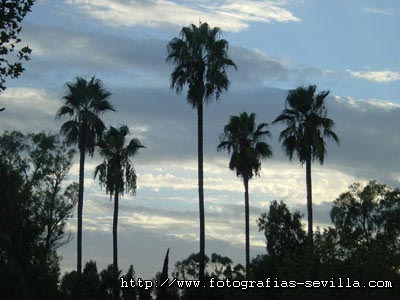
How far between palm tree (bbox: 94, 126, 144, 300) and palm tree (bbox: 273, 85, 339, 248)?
1309 centimetres

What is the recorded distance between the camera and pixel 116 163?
52.6 metres

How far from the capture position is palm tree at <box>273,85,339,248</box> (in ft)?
141

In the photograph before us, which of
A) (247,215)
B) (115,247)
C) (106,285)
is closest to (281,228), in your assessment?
(247,215)

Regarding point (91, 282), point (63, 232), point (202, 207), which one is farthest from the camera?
point (91, 282)

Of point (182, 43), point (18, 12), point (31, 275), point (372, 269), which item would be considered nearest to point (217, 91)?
point (182, 43)

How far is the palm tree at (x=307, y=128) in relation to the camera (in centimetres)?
4288

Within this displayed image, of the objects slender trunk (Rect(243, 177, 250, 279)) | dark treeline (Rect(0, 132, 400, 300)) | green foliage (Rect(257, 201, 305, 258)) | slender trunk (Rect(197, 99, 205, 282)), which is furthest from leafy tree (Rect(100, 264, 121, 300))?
slender trunk (Rect(197, 99, 205, 282))

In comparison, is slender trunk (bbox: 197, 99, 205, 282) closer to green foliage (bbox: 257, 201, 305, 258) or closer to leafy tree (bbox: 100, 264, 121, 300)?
green foliage (bbox: 257, 201, 305, 258)

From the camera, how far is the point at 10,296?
36281 millimetres

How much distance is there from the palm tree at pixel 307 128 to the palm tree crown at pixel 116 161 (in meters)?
13.1

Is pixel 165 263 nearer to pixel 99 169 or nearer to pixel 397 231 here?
pixel 99 169

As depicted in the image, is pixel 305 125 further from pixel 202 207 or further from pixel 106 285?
pixel 106 285

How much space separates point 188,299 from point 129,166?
53.6 ft

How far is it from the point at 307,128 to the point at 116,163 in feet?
51.3
